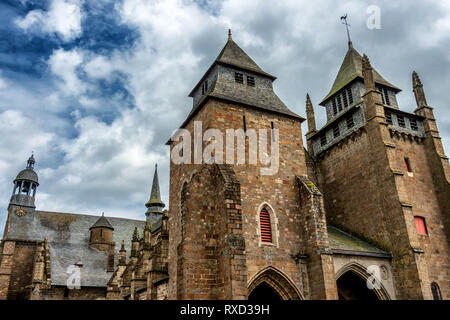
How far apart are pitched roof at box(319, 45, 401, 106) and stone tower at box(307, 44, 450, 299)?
5.2 inches

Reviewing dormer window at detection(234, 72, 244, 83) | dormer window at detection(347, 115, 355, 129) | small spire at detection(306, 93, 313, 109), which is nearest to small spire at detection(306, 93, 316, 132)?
small spire at detection(306, 93, 313, 109)

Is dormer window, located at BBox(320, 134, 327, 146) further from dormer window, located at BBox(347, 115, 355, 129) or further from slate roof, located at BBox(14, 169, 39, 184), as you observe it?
slate roof, located at BBox(14, 169, 39, 184)

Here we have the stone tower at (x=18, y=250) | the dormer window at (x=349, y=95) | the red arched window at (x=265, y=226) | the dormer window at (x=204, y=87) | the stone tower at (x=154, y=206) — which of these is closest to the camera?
the red arched window at (x=265, y=226)

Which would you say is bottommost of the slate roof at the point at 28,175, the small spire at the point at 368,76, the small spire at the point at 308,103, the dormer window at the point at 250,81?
the dormer window at the point at 250,81

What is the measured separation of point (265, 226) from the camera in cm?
1772

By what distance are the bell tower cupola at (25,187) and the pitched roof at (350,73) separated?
33653mm

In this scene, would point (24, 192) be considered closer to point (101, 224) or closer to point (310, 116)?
point (101, 224)

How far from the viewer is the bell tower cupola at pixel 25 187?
139ft

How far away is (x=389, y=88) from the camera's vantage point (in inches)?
1070

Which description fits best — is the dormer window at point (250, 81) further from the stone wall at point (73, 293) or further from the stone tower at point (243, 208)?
the stone wall at point (73, 293)

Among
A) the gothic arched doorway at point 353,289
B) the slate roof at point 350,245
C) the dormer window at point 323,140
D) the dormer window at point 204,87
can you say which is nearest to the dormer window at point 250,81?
the dormer window at point 204,87

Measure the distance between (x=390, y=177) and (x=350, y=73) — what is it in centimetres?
997

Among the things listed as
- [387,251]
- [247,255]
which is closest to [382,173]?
[387,251]

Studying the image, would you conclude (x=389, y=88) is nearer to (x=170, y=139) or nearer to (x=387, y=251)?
(x=387, y=251)
